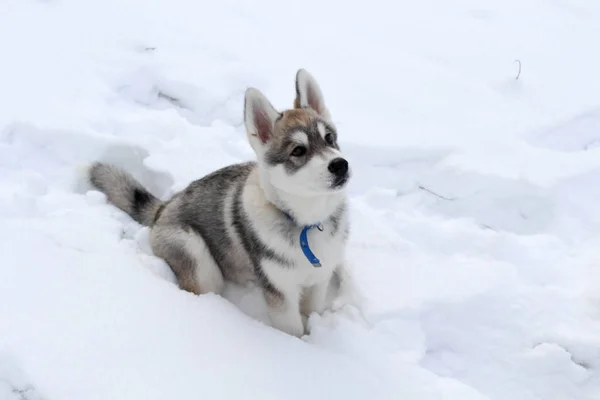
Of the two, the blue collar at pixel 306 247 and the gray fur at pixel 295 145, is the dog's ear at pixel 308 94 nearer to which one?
the gray fur at pixel 295 145

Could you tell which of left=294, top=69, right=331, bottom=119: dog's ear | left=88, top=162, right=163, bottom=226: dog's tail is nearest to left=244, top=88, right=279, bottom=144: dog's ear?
left=294, top=69, right=331, bottom=119: dog's ear

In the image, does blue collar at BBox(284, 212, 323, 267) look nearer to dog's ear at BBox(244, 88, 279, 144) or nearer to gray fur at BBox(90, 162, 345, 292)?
gray fur at BBox(90, 162, 345, 292)

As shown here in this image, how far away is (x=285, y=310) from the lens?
3.37 meters

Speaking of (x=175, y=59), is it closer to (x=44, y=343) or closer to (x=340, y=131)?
(x=340, y=131)

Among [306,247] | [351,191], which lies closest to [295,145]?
[306,247]

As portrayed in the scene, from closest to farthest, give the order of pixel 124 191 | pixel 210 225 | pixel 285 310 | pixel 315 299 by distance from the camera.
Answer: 1. pixel 285 310
2. pixel 315 299
3. pixel 210 225
4. pixel 124 191

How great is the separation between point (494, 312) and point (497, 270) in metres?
0.39

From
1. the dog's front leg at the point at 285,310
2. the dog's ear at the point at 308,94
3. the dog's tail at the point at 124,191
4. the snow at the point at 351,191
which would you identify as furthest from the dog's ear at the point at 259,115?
the dog's tail at the point at 124,191

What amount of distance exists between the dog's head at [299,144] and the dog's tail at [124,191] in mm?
1218

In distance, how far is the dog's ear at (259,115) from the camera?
3140 mm

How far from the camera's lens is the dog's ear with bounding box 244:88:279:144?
3.14 meters

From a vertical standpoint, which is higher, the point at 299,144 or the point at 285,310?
the point at 299,144

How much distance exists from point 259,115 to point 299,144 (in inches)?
13.8

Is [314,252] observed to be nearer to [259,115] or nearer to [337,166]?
[337,166]
